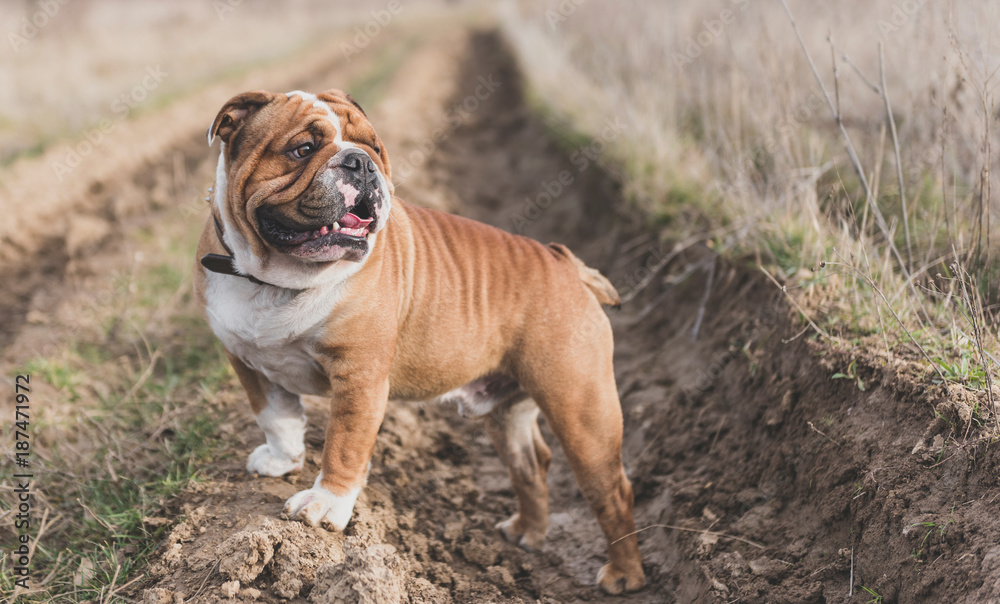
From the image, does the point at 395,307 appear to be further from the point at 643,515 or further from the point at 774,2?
the point at 774,2

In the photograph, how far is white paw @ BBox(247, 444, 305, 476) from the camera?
11.9ft

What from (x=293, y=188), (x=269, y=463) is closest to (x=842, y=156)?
(x=293, y=188)

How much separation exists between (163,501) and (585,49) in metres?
12.7

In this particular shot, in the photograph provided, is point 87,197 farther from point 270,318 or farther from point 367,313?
point 367,313

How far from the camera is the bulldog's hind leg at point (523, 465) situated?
420 cm

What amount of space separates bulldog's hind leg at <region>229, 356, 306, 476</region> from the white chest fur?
258mm

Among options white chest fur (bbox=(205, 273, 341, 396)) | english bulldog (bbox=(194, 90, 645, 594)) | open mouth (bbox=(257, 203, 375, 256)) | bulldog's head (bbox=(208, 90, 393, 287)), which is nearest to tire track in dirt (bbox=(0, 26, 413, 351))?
white chest fur (bbox=(205, 273, 341, 396))

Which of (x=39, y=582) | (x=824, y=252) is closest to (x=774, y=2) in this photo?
(x=824, y=252)

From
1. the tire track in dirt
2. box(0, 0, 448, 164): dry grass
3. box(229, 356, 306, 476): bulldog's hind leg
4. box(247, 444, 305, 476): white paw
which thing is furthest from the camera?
box(0, 0, 448, 164): dry grass

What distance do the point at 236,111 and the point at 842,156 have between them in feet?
17.9

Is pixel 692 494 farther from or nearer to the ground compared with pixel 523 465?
nearer to the ground

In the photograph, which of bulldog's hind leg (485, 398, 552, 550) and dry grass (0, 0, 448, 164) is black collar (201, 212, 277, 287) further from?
dry grass (0, 0, 448, 164)

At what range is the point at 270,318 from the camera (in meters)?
3.10

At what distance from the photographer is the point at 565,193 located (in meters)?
8.62
